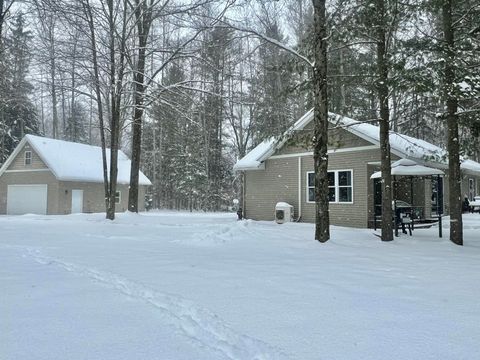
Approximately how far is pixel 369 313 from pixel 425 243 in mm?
7151

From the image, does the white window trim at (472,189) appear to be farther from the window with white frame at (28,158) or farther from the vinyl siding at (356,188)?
the window with white frame at (28,158)

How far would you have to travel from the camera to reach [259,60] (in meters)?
20.2

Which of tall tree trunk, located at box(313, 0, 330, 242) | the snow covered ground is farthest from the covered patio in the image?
the snow covered ground

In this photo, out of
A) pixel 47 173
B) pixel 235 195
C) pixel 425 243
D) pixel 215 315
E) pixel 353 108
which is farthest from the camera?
pixel 235 195

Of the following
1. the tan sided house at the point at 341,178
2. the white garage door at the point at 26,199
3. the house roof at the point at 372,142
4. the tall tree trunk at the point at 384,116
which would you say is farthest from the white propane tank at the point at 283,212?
the white garage door at the point at 26,199

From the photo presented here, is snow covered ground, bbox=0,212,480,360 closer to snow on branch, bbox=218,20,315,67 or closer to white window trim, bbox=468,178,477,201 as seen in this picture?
snow on branch, bbox=218,20,315,67

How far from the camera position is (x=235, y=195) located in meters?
40.4

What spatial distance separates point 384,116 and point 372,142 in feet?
16.1

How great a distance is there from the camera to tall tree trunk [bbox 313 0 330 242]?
10039mm

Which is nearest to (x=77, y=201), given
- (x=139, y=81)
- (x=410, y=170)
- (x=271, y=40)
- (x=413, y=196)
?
(x=139, y=81)

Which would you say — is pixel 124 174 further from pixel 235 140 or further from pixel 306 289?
pixel 306 289

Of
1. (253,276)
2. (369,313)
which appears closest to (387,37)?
(253,276)

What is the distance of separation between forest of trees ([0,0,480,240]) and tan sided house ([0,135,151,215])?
20.7ft

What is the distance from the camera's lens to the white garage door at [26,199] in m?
27.5
